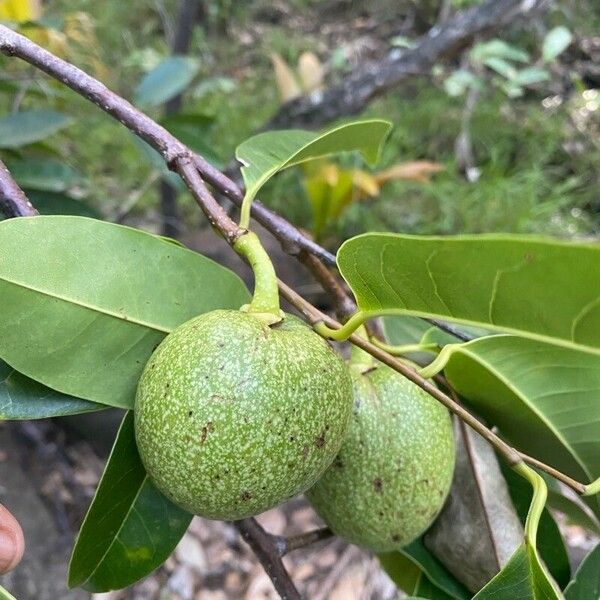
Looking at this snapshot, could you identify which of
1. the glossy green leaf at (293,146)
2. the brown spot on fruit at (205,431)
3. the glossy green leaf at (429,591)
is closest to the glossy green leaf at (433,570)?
the glossy green leaf at (429,591)

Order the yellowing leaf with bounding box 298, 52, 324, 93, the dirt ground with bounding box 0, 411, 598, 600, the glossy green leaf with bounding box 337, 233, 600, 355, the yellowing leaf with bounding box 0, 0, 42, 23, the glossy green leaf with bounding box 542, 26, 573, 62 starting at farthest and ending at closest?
the yellowing leaf with bounding box 298, 52, 324, 93 → the glossy green leaf with bounding box 542, 26, 573, 62 → the yellowing leaf with bounding box 0, 0, 42, 23 → the dirt ground with bounding box 0, 411, 598, 600 → the glossy green leaf with bounding box 337, 233, 600, 355

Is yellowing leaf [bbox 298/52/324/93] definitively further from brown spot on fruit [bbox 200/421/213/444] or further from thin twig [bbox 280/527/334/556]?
brown spot on fruit [bbox 200/421/213/444]

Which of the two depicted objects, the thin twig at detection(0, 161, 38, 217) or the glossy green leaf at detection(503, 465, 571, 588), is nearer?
the thin twig at detection(0, 161, 38, 217)

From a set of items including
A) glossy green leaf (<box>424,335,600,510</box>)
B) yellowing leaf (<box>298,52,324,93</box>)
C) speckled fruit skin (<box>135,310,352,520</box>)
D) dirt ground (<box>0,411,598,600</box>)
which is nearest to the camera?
speckled fruit skin (<box>135,310,352,520</box>)

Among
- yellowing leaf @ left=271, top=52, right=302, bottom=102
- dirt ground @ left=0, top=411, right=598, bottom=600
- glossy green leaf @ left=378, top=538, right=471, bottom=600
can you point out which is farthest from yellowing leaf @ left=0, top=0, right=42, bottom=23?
glossy green leaf @ left=378, top=538, right=471, bottom=600

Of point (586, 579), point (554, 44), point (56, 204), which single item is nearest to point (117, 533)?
point (586, 579)

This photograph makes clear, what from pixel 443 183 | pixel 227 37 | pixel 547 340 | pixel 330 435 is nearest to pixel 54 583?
pixel 330 435

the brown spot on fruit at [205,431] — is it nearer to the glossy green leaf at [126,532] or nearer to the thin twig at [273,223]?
the glossy green leaf at [126,532]
